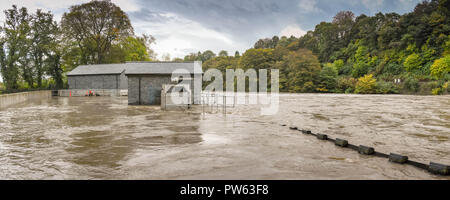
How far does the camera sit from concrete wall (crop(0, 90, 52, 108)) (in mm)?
22273

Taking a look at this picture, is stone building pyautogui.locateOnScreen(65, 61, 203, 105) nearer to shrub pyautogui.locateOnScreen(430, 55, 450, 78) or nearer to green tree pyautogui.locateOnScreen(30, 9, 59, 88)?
green tree pyautogui.locateOnScreen(30, 9, 59, 88)

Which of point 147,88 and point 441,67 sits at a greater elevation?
point 441,67

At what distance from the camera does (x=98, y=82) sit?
40.0m

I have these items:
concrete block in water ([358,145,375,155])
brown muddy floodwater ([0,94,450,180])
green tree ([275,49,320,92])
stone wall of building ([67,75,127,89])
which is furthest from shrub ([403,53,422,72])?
concrete block in water ([358,145,375,155])

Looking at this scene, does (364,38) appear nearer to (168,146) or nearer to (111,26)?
(111,26)

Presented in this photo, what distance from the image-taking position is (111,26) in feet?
161

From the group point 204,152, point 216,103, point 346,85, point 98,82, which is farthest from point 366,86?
point 204,152

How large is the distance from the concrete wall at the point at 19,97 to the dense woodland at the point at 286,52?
6.90m

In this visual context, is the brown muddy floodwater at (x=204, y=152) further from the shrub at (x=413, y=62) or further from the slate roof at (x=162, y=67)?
the shrub at (x=413, y=62)

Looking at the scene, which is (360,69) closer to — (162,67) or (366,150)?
(162,67)

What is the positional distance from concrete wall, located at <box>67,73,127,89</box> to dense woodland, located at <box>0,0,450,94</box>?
711cm

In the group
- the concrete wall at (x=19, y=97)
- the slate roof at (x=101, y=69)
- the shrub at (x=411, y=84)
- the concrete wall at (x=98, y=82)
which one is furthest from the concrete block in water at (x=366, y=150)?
the shrub at (x=411, y=84)

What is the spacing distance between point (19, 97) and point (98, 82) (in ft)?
43.0

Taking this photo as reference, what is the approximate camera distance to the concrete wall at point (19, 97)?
877 inches
